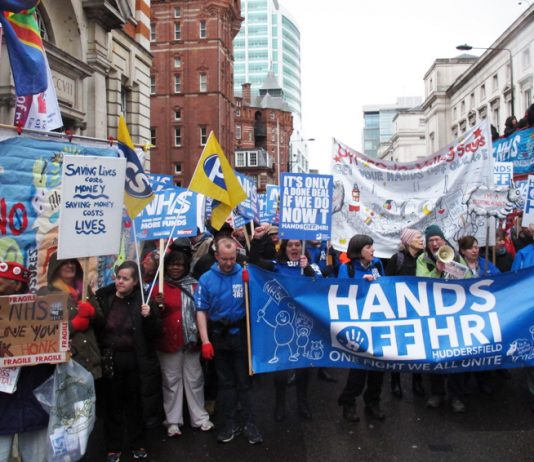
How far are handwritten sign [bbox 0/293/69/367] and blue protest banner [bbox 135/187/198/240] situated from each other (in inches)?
83.8

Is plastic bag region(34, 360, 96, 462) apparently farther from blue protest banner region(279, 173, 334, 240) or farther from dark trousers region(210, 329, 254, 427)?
blue protest banner region(279, 173, 334, 240)

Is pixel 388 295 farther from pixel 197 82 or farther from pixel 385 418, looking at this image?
pixel 197 82

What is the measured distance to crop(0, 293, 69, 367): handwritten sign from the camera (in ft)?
11.3

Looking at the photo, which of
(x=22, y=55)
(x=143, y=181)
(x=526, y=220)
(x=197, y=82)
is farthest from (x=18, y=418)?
(x=197, y=82)

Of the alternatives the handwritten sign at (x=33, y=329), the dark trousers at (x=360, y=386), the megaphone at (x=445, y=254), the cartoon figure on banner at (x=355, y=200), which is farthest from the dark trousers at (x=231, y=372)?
the cartoon figure on banner at (x=355, y=200)

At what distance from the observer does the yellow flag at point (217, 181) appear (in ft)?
18.9

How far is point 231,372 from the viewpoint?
16.5ft

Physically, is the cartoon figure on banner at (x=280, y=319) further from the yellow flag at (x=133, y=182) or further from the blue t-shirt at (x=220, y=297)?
the yellow flag at (x=133, y=182)

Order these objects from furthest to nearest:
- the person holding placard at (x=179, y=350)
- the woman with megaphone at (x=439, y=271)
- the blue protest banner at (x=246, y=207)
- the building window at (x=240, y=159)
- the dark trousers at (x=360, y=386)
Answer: the building window at (x=240, y=159) < the blue protest banner at (x=246, y=207) < the woman with megaphone at (x=439, y=271) < the dark trousers at (x=360, y=386) < the person holding placard at (x=179, y=350)

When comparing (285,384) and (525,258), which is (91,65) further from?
(525,258)

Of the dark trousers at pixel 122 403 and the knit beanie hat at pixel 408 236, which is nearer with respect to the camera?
the dark trousers at pixel 122 403

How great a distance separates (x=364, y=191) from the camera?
7562 millimetres

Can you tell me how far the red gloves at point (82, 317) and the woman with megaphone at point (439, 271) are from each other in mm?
3470

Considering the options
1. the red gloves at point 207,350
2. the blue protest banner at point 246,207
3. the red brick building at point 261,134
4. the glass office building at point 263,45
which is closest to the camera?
the red gloves at point 207,350
